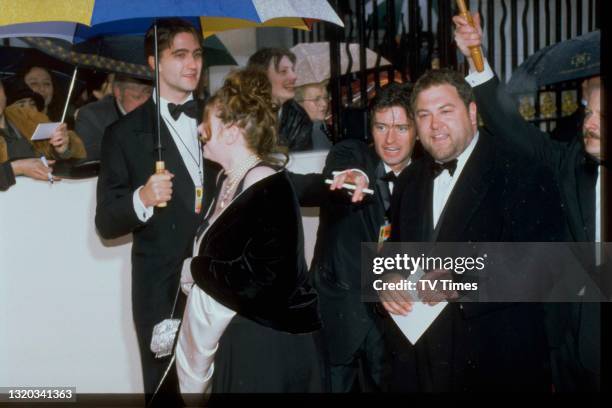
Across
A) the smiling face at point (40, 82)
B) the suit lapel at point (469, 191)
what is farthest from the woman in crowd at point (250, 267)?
the smiling face at point (40, 82)

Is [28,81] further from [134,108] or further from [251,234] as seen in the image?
[251,234]

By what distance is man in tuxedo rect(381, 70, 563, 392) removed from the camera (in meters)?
3.96

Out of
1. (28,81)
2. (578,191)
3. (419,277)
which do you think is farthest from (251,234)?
(28,81)

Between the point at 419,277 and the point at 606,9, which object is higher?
the point at 606,9

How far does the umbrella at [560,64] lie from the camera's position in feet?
15.5

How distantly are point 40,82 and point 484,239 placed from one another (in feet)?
9.52

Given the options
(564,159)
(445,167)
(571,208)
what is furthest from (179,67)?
(571,208)

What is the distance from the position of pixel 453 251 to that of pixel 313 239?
100cm

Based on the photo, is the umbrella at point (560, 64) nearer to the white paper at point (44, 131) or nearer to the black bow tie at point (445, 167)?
the black bow tie at point (445, 167)

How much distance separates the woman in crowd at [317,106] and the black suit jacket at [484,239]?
1.08 meters

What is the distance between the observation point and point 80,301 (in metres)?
4.89

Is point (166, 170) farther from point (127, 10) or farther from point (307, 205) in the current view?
point (127, 10)

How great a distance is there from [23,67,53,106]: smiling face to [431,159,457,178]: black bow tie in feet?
8.04

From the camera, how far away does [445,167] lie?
4.04m
